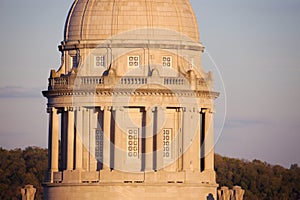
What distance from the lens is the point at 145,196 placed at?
390 feet

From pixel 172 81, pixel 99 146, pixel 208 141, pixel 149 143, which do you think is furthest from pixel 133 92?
pixel 208 141

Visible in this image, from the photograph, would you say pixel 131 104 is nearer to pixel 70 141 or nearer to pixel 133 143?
pixel 133 143

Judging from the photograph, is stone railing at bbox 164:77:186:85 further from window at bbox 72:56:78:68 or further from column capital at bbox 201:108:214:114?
window at bbox 72:56:78:68

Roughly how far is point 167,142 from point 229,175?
173 ft

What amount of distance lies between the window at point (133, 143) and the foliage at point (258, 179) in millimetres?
48380

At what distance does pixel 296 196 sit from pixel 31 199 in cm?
6064

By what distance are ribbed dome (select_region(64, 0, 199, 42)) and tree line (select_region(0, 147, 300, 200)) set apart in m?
45.9

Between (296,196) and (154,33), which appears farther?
(296,196)

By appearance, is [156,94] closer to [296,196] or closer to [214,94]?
[214,94]

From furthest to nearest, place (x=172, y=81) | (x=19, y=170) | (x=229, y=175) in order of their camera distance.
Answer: (x=19, y=170) → (x=229, y=175) → (x=172, y=81)

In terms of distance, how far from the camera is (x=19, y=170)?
177 m

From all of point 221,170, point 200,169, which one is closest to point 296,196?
point 221,170

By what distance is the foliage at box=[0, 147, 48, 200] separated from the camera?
6698 inches

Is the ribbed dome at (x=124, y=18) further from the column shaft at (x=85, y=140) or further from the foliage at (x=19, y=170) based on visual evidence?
the foliage at (x=19, y=170)
